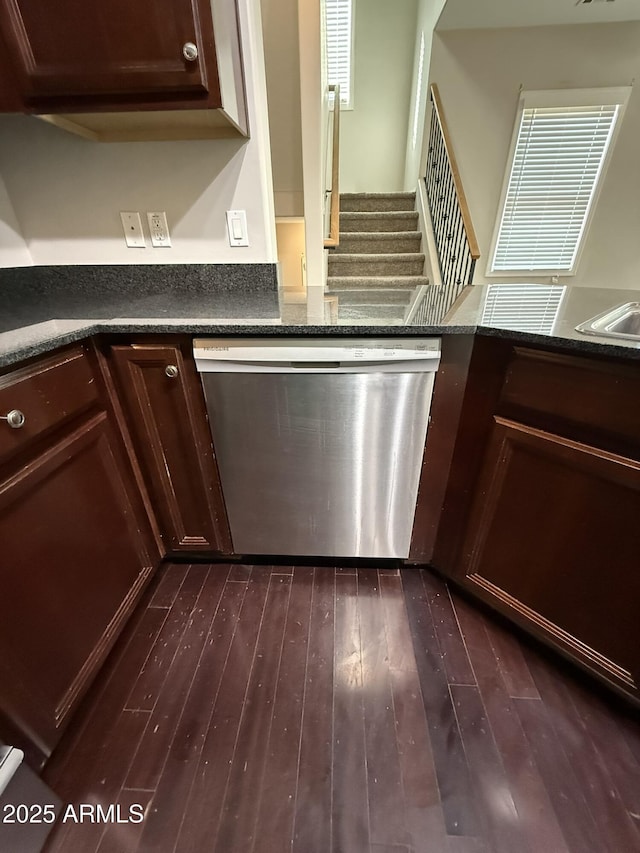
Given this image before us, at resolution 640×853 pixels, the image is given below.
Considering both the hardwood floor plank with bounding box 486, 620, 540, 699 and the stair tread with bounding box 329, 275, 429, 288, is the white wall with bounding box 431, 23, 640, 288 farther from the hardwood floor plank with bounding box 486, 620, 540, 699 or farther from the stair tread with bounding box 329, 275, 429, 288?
the hardwood floor plank with bounding box 486, 620, 540, 699

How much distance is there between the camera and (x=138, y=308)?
1.21 m

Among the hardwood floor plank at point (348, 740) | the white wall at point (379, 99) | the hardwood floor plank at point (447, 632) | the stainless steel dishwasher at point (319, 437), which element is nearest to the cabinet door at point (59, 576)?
the stainless steel dishwasher at point (319, 437)

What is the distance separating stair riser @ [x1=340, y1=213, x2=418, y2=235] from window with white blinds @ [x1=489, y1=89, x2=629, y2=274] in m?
0.91

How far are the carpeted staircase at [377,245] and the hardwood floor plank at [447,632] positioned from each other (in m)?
2.23

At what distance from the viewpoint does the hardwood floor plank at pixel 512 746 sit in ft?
2.62

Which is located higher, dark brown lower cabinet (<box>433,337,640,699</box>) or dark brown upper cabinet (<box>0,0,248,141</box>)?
dark brown upper cabinet (<box>0,0,248,141</box>)

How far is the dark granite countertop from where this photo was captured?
871 millimetres

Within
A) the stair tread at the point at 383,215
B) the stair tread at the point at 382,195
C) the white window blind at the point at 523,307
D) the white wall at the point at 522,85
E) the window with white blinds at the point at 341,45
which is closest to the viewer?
the white window blind at the point at 523,307

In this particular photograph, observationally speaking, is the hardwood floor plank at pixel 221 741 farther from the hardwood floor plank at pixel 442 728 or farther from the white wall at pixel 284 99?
the white wall at pixel 284 99

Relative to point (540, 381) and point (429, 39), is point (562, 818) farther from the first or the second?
point (429, 39)

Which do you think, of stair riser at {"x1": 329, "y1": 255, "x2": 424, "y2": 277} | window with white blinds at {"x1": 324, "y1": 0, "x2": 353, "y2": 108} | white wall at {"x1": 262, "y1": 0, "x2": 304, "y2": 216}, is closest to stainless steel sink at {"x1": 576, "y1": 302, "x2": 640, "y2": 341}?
white wall at {"x1": 262, "y1": 0, "x2": 304, "y2": 216}

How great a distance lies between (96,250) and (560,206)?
169 inches

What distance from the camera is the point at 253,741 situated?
3.08ft

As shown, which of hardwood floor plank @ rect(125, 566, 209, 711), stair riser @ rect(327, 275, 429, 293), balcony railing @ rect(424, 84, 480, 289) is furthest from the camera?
stair riser @ rect(327, 275, 429, 293)
